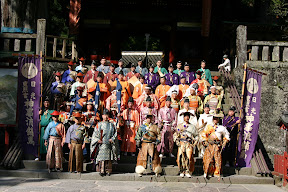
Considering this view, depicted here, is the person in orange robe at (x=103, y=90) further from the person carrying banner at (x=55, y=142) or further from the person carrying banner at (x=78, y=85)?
the person carrying banner at (x=55, y=142)

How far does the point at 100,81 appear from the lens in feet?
34.8

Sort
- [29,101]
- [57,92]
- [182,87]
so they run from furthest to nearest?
[182,87]
[57,92]
[29,101]

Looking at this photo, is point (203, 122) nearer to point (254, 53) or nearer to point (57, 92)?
point (254, 53)

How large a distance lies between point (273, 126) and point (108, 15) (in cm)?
973

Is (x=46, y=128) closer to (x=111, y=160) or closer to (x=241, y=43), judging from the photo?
(x=111, y=160)

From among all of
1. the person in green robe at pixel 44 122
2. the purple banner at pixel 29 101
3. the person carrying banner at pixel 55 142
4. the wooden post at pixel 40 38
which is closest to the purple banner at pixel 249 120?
the person carrying banner at pixel 55 142

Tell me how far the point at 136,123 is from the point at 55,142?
7.20 ft

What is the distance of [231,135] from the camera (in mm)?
9297

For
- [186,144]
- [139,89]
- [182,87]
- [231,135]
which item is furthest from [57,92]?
[231,135]

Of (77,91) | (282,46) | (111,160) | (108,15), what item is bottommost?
(111,160)

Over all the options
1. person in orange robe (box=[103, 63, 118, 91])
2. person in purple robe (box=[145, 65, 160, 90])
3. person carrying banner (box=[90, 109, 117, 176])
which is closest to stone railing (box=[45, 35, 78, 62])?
person in orange robe (box=[103, 63, 118, 91])

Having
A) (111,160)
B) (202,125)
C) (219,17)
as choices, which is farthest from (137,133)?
(219,17)

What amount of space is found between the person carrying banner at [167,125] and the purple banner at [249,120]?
180cm

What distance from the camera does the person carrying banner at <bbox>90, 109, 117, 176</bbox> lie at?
8.39 metres
